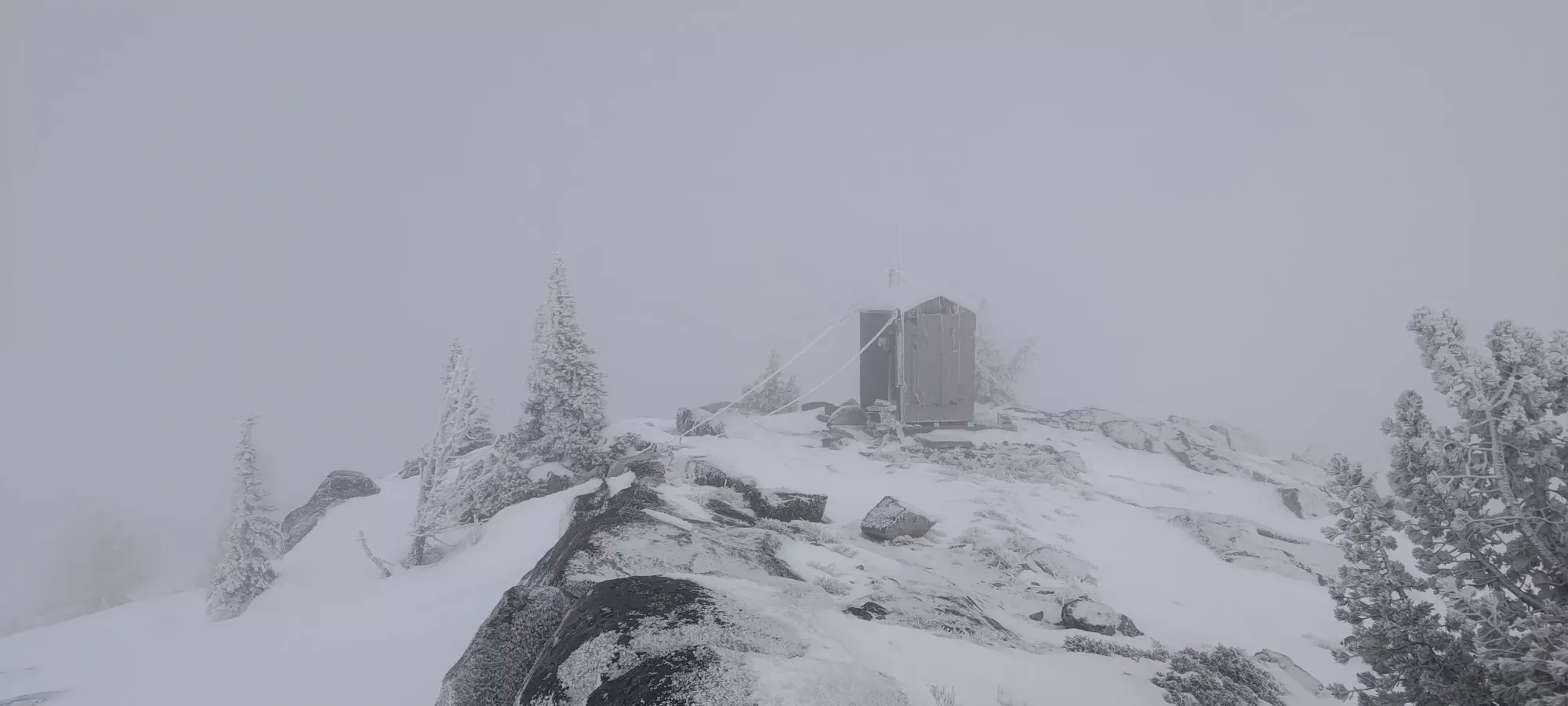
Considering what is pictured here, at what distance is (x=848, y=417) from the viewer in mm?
26531

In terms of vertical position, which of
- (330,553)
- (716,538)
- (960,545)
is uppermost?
(716,538)

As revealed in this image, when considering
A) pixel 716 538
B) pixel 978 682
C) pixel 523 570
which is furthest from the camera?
pixel 523 570

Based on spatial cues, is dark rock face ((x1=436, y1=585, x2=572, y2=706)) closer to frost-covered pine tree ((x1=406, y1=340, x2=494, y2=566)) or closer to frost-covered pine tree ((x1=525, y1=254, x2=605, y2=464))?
frost-covered pine tree ((x1=406, y1=340, x2=494, y2=566))

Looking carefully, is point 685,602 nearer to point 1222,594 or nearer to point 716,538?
point 716,538

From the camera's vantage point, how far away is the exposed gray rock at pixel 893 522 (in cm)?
1201

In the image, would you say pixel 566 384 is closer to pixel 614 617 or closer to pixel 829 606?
pixel 829 606

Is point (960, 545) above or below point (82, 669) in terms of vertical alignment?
above

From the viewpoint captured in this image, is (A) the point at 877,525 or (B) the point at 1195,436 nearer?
(A) the point at 877,525

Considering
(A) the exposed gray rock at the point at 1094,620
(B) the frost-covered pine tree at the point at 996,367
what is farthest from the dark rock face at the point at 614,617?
(B) the frost-covered pine tree at the point at 996,367

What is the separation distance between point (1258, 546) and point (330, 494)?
26.1m

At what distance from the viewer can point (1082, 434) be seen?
86.6 ft

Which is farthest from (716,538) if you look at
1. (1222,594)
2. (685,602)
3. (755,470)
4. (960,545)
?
(1222,594)

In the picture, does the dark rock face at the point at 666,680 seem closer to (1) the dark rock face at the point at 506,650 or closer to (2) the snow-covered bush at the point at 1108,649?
(1) the dark rock face at the point at 506,650

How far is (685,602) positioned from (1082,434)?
2497cm
